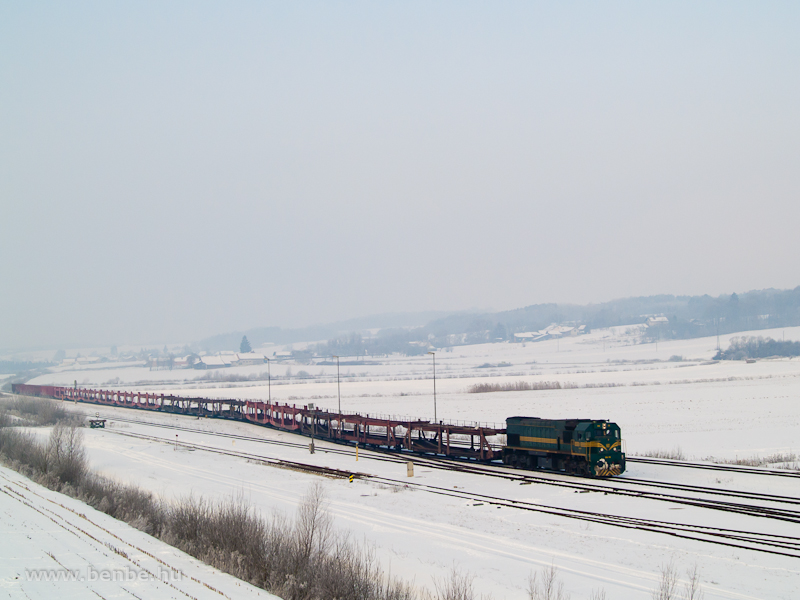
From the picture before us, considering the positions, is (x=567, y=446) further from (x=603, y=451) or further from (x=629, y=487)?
(x=629, y=487)

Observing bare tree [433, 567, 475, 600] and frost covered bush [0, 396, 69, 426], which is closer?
bare tree [433, 567, 475, 600]

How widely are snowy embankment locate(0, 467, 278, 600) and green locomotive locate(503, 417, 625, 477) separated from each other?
24.8m

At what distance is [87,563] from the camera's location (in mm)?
15180

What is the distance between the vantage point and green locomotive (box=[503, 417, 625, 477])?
35.0 m

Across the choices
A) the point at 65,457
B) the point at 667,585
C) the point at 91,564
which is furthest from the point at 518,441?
the point at 91,564

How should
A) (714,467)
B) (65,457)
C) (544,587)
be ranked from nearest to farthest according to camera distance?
(544,587) → (65,457) → (714,467)

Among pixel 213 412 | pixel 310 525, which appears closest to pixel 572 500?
pixel 310 525

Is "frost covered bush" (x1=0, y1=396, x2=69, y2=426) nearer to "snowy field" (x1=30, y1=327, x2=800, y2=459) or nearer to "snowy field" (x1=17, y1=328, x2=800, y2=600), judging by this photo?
"snowy field" (x1=17, y1=328, x2=800, y2=600)

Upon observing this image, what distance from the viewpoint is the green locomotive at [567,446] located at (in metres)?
35.0

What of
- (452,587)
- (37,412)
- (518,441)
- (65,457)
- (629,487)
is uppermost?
(65,457)

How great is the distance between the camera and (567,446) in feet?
119

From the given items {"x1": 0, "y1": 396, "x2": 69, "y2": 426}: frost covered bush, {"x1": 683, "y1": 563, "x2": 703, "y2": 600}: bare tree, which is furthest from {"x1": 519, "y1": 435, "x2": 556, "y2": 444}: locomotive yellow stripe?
{"x1": 0, "y1": 396, "x2": 69, "y2": 426}: frost covered bush

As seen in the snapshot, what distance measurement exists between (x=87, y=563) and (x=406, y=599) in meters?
8.23

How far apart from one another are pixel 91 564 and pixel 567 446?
92.2 feet
